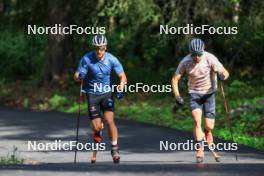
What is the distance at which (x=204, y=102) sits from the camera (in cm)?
1311

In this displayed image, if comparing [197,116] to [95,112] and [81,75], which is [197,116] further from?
[81,75]

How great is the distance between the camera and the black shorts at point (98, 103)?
505 inches

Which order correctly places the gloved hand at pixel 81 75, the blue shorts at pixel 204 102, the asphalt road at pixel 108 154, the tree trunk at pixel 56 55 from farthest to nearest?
1. the tree trunk at pixel 56 55
2. the blue shorts at pixel 204 102
3. the gloved hand at pixel 81 75
4. the asphalt road at pixel 108 154

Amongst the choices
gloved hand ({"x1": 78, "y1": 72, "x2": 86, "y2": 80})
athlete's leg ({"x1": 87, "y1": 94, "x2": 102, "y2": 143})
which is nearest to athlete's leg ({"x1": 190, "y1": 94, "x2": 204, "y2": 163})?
athlete's leg ({"x1": 87, "y1": 94, "x2": 102, "y2": 143})

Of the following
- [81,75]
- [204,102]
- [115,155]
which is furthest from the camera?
[204,102]

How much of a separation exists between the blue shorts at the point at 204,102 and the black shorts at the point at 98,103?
52.0 inches

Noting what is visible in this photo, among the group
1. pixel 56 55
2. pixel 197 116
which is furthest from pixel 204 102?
pixel 56 55

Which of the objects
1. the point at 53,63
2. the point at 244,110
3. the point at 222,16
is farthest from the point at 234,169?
the point at 53,63

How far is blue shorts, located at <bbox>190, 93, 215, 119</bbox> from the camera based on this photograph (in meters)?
13.0

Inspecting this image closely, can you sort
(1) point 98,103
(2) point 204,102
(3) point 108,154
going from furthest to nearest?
(3) point 108,154 → (2) point 204,102 → (1) point 98,103

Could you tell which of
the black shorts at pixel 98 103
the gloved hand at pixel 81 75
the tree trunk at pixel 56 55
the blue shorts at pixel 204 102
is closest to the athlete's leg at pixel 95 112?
the black shorts at pixel 98 103

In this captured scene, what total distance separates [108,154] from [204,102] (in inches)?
98.7

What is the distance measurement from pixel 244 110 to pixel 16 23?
39.4ft

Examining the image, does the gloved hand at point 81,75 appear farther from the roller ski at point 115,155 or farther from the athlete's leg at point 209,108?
the athlete's leg at point 209,108
